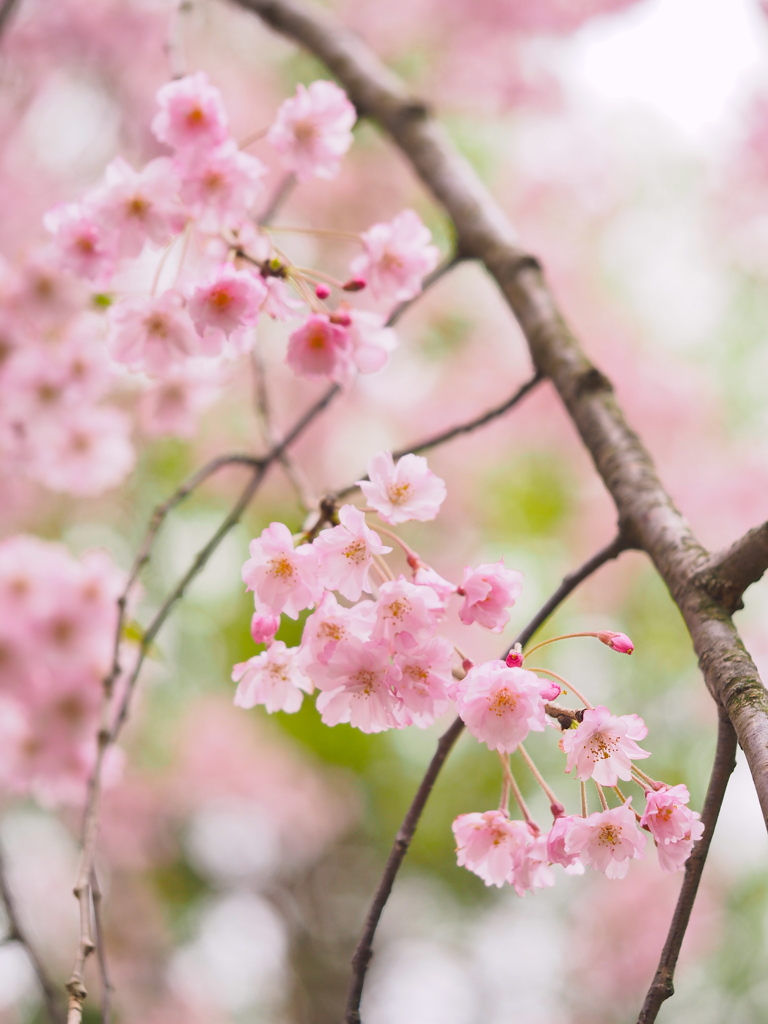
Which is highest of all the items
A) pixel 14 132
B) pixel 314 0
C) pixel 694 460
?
pixel 314 0

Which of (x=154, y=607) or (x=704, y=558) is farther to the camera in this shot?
(x=154, y=607)

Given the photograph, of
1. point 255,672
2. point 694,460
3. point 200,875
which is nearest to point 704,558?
point 255,672

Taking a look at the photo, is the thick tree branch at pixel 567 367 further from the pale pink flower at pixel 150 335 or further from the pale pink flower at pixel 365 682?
the pale pink flower at pixel 150 335

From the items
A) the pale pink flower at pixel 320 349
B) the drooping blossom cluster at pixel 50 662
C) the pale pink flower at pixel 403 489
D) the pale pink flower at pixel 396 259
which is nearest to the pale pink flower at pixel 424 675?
the pale pink flower at pixel 403 489

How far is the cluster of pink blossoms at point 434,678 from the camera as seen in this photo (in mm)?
551

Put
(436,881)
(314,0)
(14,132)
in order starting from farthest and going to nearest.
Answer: (436,881) < (314,0) < (14,132)

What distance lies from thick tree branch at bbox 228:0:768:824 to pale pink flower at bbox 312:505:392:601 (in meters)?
0.25

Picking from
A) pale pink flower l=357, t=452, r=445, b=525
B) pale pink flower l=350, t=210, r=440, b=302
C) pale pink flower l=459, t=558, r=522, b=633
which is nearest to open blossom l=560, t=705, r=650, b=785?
pale pink flower l=459, t=558, r=522, b=633

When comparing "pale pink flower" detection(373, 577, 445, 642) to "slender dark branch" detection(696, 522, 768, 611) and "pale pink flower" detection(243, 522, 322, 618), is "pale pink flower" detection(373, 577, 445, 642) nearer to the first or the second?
"pale pink flower" detection(243, 522, 322, 618)

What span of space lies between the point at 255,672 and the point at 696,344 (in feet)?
17.1

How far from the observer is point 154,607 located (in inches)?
173

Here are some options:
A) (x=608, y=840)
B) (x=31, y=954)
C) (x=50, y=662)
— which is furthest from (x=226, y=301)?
(x=50, y=662)

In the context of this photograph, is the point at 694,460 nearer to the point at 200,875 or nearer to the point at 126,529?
the point at 126,529

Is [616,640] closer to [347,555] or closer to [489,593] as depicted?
[489,593]
